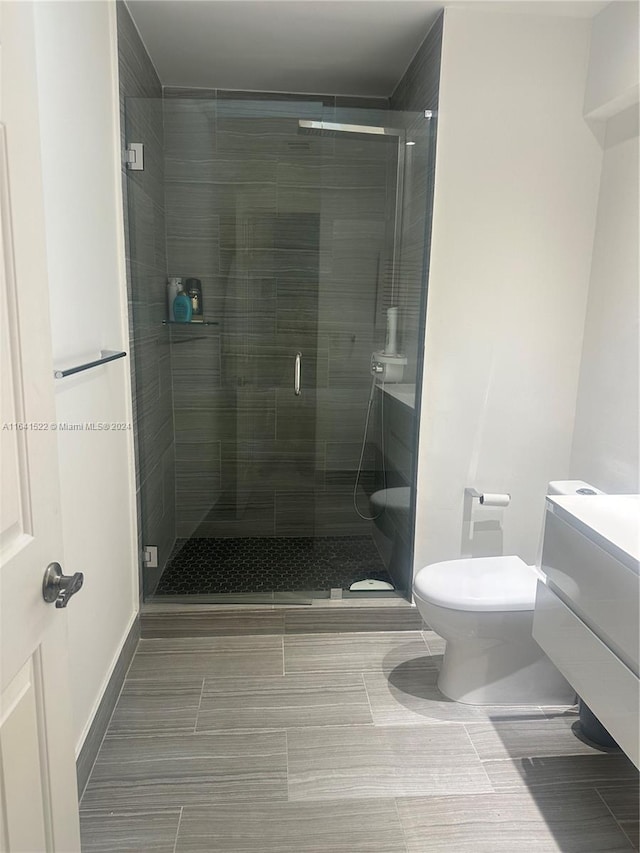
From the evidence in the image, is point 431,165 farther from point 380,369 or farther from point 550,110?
point 380,369

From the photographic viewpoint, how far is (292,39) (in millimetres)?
2533

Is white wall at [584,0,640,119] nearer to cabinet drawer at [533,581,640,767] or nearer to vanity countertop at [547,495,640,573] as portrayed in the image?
vanity countertop at [547,495,640,573]

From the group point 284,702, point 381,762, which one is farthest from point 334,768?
point 284,702

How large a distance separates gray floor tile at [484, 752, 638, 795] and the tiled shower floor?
105 centimetres

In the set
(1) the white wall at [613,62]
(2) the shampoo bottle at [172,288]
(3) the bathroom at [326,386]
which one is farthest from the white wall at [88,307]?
(1) the white wall at [613,62]

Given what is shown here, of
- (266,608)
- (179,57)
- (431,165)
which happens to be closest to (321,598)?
(266,608)

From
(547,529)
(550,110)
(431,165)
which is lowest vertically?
(547,529)

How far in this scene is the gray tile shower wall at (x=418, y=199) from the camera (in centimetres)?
243

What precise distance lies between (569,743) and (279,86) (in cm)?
315

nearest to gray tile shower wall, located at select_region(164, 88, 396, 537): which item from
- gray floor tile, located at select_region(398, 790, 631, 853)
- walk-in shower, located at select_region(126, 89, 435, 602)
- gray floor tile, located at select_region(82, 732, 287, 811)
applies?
walk-in shower, located at select_region(126, 89, 435, 602)

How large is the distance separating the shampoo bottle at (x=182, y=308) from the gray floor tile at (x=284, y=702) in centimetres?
167

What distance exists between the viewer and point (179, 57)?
108 inches

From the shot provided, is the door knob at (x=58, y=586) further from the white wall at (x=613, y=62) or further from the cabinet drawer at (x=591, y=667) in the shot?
the white wall at (x=613, y=62)

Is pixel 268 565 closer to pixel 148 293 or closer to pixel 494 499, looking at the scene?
pixel 494 499
